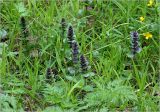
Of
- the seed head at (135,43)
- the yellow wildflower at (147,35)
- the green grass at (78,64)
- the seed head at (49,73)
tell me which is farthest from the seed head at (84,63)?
the yellow wildflower at (147,35)

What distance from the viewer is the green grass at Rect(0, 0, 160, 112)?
8.58ft

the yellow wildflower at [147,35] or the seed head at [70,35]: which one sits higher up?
the seed head at [70,35]

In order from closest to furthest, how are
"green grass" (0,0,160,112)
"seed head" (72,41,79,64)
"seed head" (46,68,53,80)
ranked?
"green grass" (0,0,160,112)
"seed head" (46,68,53,80)
"seed head" (72,41,79,64)

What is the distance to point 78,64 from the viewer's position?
2.92 metres

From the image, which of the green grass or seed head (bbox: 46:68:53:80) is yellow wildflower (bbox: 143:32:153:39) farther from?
seed head (bbox: 46:68:53:80)

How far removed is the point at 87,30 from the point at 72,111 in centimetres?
88

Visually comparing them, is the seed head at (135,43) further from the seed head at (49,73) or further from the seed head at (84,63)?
the seed head at (49,73)

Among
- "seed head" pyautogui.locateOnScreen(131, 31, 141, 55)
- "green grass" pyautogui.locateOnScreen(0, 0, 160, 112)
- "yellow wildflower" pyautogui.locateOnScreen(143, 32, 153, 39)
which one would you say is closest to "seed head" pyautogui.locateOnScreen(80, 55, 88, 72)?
"green grass" pyautogui.locateOnScreen(0, 0, 160, 112)

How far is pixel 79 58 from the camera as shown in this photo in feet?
9.49

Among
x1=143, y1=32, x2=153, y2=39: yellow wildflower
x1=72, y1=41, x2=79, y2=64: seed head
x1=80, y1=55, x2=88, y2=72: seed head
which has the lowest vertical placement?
x1=80, y1=55, x2=88, y2=72: seed head

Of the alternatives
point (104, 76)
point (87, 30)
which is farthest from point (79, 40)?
point (104, 76)

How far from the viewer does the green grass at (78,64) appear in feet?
8.58

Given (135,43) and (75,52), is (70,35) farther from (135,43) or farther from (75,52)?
(135,43)

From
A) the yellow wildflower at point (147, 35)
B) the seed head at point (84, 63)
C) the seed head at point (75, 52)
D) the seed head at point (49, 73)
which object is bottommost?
the seed head at point (49, 73)
